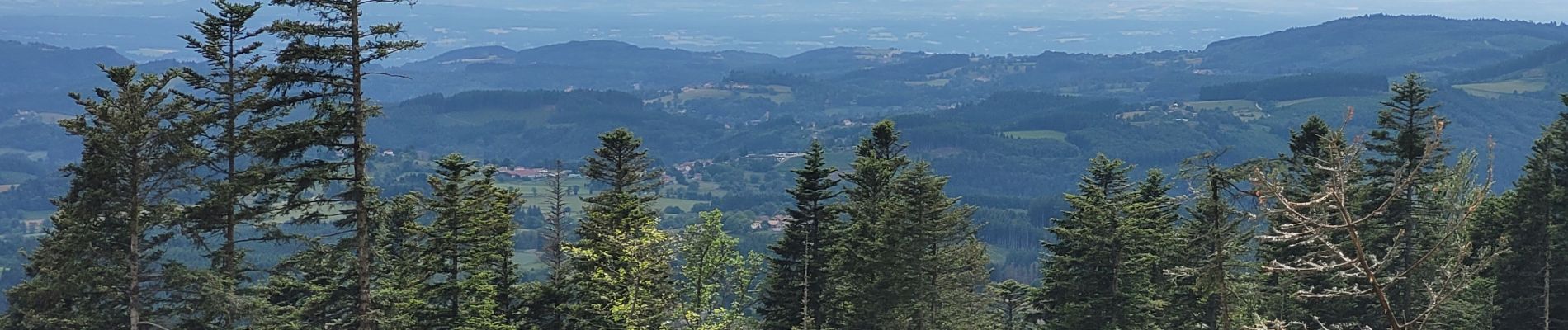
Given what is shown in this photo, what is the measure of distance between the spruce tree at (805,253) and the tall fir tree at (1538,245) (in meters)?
19.5

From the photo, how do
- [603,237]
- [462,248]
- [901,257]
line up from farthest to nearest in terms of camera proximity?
1. [901,257]
2. [603,237]
3. [462,248]

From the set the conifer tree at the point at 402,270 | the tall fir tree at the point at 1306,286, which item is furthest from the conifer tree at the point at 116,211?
the tall fir tree at the point at 1306,286

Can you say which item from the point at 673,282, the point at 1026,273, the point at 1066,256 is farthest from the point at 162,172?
the point at 1026,273

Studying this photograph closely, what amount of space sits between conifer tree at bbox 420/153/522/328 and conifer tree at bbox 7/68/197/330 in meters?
6.31

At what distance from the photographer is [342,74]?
21922 mm

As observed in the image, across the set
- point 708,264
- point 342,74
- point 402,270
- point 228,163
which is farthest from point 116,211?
point 708,264

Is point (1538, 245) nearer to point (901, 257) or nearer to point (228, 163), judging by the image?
point (901, 257)

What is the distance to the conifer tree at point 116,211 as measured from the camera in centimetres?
2373

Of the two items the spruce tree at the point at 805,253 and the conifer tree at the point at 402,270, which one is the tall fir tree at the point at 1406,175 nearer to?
the spruce tree at the point at 805,253

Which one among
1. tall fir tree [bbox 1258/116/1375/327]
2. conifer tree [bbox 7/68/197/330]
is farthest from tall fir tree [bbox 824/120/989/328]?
conifer tree [bbox 7/68/197/330]

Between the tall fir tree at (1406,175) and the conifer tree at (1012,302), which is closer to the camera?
the tall fir tree at (1406,175)

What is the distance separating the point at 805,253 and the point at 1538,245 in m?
21.5

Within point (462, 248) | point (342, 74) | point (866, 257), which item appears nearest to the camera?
point (342, 74)

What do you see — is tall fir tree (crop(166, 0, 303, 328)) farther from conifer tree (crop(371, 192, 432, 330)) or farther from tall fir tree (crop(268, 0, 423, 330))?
conifer tree (crop(371, 192, 432, 330))
